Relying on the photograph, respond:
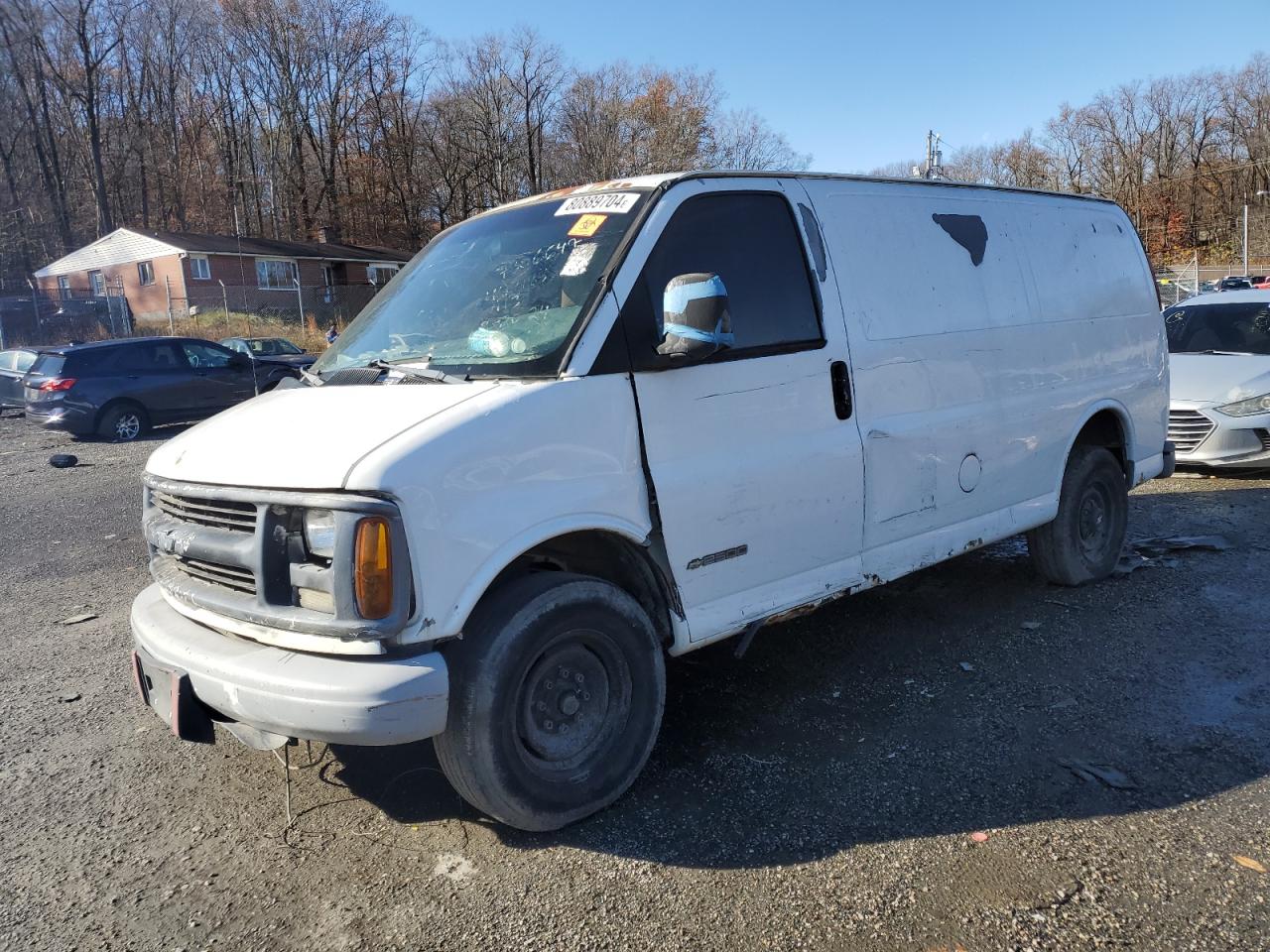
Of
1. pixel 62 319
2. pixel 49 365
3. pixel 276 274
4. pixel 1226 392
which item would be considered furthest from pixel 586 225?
pixel 276 274

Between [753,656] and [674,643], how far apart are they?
148 centimetres

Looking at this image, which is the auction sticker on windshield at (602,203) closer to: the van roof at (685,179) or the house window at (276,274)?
the van roof at (685,179)

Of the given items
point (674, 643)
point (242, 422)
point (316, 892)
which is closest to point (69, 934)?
point (316, 892)

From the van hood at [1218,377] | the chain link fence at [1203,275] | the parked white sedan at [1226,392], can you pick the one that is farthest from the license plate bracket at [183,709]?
the chain link fence at [1203,275]

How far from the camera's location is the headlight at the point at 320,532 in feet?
9.07

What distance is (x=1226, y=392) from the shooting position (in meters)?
8.59

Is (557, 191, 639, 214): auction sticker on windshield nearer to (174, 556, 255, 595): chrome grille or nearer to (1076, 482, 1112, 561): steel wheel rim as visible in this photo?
(174, 556, 255, 595): chrome grille

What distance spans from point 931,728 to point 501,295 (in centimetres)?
252

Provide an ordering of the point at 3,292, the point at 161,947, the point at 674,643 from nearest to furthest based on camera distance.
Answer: the point at 161,947
the point at 674,643
the point at 3,292

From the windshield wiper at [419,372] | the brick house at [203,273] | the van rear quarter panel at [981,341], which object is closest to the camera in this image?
the windshield wiper at [419,372]

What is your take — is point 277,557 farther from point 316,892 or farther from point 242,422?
point 316,892

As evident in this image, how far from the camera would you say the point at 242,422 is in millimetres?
3467

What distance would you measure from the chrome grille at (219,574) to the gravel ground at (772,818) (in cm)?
92

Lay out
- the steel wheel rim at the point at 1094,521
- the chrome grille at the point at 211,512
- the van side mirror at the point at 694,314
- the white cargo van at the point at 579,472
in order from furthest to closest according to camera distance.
→ 1. the steel wheel rim at the point at 1094,521
2. the van side mirror at the point at 694,314
3. the chrome grille at the point at 211,512
4. the white cargo van at the point at 579,472
